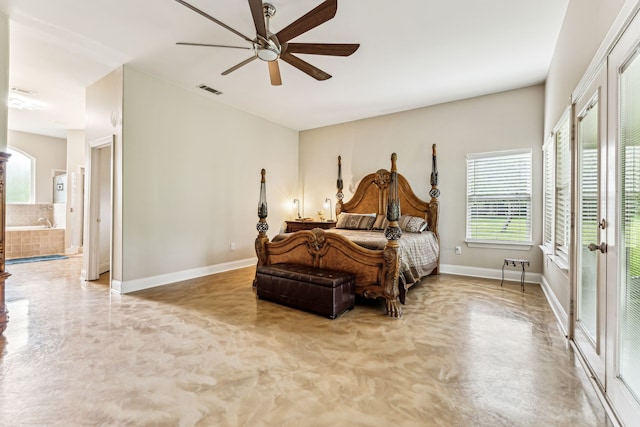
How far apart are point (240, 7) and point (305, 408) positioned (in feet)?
10.7

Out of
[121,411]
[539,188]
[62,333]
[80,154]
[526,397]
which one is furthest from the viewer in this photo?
[80,154]

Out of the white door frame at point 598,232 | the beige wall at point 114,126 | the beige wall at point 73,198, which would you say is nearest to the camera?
the white door frame at point 598,232

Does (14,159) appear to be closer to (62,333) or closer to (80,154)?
(80,154)

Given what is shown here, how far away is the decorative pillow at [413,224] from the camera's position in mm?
4711

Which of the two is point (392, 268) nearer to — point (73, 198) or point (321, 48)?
point (321, 48)

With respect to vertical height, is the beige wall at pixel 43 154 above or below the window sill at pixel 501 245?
above

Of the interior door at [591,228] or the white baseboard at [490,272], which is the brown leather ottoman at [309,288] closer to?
the interior door at [591,228]

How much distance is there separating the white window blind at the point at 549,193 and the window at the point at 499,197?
0.32 metres

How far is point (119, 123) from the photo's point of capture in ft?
12.9

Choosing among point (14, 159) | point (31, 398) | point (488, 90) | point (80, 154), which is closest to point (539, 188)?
point (488, 90)

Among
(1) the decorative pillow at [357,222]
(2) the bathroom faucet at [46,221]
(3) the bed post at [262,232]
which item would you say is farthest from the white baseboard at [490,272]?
(2) the bathroom faucet at [46,221]

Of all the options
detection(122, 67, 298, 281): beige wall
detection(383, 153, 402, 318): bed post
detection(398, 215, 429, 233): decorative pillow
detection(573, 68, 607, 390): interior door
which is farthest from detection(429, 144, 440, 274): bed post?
detection(122, 67, 298, 281): beige wall

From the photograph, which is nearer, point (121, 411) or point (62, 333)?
point (121, 411)

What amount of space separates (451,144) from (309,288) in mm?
3703
